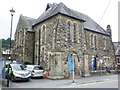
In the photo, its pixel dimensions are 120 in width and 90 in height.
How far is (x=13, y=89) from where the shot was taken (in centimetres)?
1411

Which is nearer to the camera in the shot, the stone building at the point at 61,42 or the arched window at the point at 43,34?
the stone building at the point at 61,42

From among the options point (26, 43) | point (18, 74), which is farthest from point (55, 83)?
point (26, 43)

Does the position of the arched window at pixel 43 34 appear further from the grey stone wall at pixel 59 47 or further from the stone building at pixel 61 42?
the grey stone wall at pixel 59 47

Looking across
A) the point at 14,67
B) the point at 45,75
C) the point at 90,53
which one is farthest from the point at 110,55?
the point at 14,67

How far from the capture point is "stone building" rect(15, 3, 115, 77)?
24.8m

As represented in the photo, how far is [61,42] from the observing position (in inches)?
984

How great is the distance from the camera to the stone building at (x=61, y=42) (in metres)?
24.8

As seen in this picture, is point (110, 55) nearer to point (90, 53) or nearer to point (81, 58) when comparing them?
point (90, 53)

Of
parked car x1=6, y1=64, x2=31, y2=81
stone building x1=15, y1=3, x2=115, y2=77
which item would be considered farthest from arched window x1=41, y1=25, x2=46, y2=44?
parked car x1=6, y1=64, x2=31, y2=81

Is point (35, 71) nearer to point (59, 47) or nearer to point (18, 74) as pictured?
point (18, 74)

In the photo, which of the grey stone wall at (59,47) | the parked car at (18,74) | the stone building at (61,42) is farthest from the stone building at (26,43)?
the parked car at (18,74)

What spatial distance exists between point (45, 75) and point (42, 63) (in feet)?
14.7

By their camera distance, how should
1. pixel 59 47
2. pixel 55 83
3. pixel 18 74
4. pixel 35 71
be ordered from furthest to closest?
1. pixel 59 47
2. pixel 35 71
3. pixel 18 74
4. pixel 55 83

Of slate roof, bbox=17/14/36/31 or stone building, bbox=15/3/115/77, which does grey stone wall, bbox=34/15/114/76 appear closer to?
stone building, bbox=15/3/115/77
